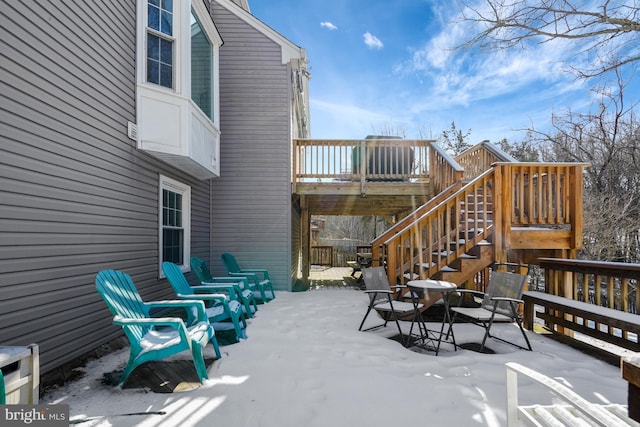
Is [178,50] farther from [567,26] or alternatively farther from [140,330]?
[567,26]

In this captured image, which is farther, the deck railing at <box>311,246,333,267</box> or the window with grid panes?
the deck railing at <box>311,246,333,267</box>

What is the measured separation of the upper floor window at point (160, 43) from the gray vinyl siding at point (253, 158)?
237cm

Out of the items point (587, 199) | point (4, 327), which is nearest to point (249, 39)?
point (4, 327)

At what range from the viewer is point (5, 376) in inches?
59.1

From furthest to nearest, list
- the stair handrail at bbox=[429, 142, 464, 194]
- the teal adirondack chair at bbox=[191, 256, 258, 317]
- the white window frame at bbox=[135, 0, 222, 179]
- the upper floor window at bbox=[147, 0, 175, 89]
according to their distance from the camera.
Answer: the stair handrail at bbox=[429, 142, 464, 194]
the teal adirondack chair at bbox=[191, 256, 258, 317]
the upper floor window at bbox=[147, 0, 175, 89]
the white window frame at bbox=[135, 0, 222, 179]

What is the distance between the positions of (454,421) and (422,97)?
55.9 ft

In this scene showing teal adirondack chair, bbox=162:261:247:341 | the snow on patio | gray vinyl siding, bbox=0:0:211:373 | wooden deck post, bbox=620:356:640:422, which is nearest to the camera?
wooden deck post, bbox=620:356:640:422

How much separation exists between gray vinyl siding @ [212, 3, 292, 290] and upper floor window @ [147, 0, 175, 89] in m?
2.37

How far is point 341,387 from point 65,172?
2.96 m

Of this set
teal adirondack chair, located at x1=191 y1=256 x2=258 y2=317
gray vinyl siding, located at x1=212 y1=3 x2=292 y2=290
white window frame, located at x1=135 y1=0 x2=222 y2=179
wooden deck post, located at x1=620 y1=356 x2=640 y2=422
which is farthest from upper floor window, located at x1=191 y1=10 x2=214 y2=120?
wooden deck post, located at x1=620 y1=356 x2=640 y2=422

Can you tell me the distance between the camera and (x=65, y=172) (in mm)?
2723

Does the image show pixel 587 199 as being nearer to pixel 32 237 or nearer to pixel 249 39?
pixel 249 39

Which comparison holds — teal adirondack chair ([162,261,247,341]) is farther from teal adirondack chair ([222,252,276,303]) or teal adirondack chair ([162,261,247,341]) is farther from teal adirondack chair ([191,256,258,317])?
teal adirondack chair ([222,252,276,303])

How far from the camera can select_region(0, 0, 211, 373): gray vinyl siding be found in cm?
224
